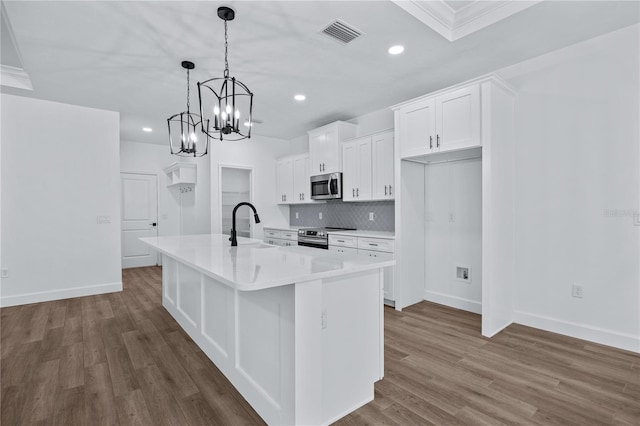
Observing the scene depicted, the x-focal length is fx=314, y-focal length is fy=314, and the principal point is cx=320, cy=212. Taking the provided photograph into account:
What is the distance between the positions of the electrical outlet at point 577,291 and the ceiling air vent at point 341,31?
3.06 m

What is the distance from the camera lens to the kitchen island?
1587mm

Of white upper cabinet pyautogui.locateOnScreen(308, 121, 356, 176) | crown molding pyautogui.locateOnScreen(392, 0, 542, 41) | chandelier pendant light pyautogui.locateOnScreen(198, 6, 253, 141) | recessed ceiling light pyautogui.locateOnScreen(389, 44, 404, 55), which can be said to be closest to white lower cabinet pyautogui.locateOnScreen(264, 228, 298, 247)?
white upper cabinet pyautogui.locateOnScreen(308, 121, 356, 176)

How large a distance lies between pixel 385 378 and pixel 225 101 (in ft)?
9.40

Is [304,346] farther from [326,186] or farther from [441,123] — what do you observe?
[326,186]

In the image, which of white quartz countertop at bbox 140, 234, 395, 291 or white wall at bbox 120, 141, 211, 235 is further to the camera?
white wall at bbox 120, 141, 211, 235

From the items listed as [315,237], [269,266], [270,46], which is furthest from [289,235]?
[269,266]

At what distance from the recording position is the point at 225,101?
316 centimetres

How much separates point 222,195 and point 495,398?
16.8 feet

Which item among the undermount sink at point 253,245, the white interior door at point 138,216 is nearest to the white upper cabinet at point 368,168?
the undermount sink at point 253,245

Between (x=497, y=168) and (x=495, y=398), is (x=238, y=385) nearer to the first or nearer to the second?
(x=495, y=398)

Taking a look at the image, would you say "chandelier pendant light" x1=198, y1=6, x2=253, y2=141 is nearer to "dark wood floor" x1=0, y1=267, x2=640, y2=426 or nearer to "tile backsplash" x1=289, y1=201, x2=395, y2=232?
"dark wood floor" x1=0, y1=267, x2=640, y2=426

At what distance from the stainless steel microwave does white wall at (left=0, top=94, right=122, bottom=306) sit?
9.91 ft

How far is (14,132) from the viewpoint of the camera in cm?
403

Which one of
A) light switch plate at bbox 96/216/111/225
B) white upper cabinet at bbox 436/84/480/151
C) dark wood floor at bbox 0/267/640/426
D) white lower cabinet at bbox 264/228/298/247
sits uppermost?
white upper cabinet at bbox 436/84/480/151
